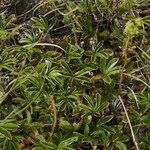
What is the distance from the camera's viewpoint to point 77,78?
5.10 feet

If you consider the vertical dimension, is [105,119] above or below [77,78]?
below

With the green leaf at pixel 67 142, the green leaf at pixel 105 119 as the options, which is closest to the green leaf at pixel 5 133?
the green leaf at pixel 67 142

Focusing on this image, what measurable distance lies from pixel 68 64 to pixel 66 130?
285 millimetres

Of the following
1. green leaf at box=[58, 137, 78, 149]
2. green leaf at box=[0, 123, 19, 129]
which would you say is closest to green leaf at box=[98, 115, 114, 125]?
green leaf at box=[58, 137, 78, 149]

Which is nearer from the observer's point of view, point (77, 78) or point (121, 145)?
point (121, 145)

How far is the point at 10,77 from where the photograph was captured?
164cm

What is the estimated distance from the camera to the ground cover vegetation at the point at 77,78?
1.46 m

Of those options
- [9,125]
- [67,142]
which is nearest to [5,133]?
[9,125]

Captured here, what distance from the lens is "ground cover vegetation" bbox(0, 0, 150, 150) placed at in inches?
57.4

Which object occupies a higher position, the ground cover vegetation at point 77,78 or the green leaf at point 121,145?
the ground cover vegetation at point 77,78

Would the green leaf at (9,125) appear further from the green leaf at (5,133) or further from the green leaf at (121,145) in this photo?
the green leaf at (121,145)

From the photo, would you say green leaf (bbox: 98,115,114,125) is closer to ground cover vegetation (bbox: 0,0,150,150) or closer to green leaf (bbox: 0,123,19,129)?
ground cover vegetation (bbox: 0,0,150,150)

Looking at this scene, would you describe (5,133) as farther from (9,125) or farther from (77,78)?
(77,78)

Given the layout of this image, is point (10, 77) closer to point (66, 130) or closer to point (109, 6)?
point (66, 130)
